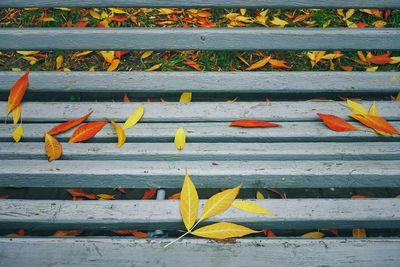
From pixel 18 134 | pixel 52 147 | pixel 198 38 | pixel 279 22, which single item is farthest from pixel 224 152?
pixel 279 22

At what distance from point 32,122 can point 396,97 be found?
1555mm

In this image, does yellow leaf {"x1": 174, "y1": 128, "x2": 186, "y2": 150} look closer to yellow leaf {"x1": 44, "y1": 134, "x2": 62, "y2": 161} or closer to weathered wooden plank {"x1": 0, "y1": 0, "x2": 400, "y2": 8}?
yellow leaf {"x1": 44, "y1": 134, "x2": 62, "y2": 161}

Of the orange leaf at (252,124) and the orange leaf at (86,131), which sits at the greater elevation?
the orange leaf at (252,124)

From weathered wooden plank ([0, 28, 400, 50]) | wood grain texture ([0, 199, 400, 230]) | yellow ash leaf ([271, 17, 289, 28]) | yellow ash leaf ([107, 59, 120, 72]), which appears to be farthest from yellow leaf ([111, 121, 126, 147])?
yellow ash leaf ([271, 17, 289, 28])

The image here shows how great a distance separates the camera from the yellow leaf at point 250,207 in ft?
3.56

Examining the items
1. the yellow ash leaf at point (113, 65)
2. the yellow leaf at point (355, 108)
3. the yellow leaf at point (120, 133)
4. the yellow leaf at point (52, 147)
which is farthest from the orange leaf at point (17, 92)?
the yellow leaf at point (355, 108)

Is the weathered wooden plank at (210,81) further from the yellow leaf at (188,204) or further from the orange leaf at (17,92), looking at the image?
the yellow leaf at (188,204)

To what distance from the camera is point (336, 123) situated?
128 cm

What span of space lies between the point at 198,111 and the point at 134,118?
23cm

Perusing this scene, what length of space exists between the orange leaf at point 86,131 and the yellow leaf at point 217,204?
19.1 inches

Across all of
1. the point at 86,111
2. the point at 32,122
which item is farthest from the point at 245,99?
the point at 32,122

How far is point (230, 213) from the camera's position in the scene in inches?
42.7

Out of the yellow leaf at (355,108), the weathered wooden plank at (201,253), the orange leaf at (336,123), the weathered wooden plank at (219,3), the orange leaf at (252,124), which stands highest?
the weathered wooden plank at (219,3)

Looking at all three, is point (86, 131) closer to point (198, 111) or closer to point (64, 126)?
point (64, 126)
